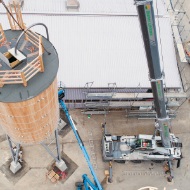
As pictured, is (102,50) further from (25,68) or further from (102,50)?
(25,68)

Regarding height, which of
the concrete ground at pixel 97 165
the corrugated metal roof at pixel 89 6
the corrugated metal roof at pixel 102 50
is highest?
the corrugated metal roof at pixel 89 6

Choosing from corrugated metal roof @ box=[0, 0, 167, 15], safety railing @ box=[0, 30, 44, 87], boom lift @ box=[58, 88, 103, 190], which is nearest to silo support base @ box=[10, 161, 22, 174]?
boom lift @ box=[58, 88, 103, 190]

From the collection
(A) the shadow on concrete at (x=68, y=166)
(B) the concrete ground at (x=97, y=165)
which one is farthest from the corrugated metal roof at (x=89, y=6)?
(A) the shadow on concrete at (x=68, y=166)

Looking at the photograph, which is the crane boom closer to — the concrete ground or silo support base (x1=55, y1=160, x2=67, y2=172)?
the concrete ground

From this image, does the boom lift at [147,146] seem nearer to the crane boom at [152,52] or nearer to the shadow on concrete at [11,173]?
the crane boom at [152,52]

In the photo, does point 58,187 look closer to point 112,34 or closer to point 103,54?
point 103,54

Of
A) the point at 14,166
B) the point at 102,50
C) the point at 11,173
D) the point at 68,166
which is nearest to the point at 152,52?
the point at 102,50
